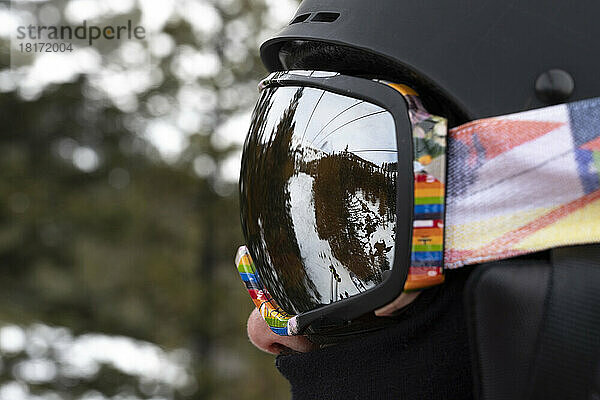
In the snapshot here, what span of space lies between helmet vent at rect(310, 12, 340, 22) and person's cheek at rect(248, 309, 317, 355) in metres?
0.56

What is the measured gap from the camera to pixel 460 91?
3.94 ft

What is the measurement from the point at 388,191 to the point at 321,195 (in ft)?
0.38

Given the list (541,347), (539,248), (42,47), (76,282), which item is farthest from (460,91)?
(76,282)

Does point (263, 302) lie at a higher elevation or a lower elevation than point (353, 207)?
lower

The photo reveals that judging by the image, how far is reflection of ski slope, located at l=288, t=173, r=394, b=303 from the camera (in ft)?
4.12

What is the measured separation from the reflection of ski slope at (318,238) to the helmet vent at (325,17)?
0.26 metres

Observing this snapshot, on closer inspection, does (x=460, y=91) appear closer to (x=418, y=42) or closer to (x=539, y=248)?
(x=418, y=42)

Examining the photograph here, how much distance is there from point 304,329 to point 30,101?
773 centimetres

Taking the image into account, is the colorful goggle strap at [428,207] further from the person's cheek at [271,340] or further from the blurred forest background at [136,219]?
the blurred forest background at [136,219]

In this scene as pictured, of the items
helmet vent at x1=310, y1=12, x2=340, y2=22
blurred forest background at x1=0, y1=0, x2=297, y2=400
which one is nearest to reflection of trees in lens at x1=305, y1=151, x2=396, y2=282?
helmet vent at x1=310, y1=12, x2=340, y2=22

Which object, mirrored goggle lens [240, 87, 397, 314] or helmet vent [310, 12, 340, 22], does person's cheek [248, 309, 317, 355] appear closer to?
mirrored goggle lens [240, 87, 397, 314]

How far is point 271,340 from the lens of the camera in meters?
1.58

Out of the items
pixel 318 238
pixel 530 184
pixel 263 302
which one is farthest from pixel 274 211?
pixel 530 184

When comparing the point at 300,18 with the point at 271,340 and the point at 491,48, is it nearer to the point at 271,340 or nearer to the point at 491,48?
the point at 491,48
